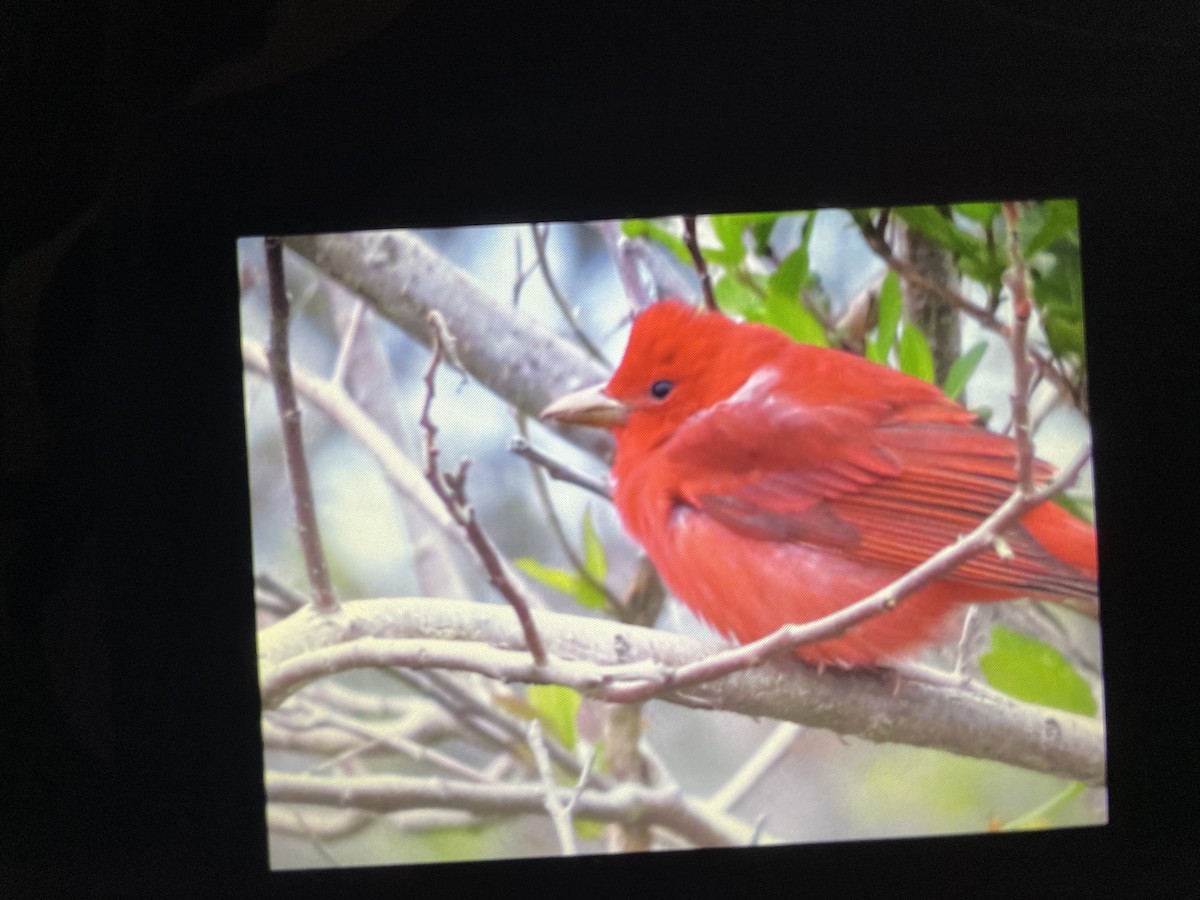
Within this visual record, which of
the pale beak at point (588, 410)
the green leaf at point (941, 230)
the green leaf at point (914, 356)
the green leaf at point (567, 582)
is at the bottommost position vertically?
the green leaf at point (567, 582)

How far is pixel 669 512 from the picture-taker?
1.75 m

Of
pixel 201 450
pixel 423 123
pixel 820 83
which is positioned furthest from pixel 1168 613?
pixel 201 450

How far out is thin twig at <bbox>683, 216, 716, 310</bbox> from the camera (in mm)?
1798

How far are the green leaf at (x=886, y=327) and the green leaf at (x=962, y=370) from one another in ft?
0.37

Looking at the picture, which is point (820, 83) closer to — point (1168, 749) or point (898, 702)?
point (898, 702)

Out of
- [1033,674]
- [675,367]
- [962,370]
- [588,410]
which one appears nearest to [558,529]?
[588,410]

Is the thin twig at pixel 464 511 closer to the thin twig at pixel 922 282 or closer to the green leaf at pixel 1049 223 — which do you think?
the thin twig at pixel 922 282

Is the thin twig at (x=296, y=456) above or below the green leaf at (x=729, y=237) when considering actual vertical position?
below

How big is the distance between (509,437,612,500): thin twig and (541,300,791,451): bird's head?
78 mm

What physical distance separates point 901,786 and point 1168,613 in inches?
22.8

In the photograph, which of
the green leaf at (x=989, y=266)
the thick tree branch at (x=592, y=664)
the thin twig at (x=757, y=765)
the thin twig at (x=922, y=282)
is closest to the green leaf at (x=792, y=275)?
the thin twig at (x=922, y=282)

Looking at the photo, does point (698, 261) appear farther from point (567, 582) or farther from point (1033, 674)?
point (1033, 674)

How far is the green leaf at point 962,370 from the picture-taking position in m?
1.80

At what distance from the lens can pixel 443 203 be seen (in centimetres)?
184
